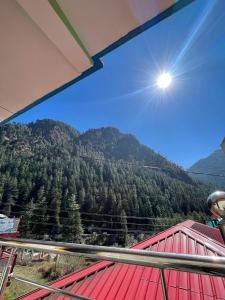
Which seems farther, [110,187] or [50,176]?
[110,187]

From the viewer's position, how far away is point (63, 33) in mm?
958

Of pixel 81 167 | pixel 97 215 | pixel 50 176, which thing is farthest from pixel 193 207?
pixel 50 176

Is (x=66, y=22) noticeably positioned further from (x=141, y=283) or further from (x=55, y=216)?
(x=55, y=216)

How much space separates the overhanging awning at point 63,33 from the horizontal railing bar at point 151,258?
1042 mm

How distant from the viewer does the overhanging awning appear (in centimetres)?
85

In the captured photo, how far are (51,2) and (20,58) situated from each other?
408mm

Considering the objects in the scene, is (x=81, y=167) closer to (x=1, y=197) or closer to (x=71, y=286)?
(x=1, y=197)

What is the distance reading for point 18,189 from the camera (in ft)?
190

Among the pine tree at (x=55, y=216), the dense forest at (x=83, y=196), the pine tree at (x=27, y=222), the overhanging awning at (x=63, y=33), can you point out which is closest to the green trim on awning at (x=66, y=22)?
the overhanging awning at (x=63, y=33)

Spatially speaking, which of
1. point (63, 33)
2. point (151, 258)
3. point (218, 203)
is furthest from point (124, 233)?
point (63, 33)

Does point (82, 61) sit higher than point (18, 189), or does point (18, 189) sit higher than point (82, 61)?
point (18, 189)

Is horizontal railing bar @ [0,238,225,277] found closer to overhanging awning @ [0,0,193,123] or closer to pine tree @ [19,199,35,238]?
overhanging awning @ [0,0,193,123]

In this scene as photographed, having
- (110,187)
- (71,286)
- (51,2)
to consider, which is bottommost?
(71,286)

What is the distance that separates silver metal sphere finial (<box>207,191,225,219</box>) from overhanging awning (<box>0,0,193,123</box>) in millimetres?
1201
